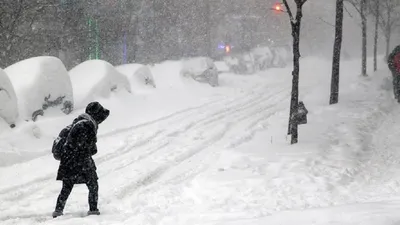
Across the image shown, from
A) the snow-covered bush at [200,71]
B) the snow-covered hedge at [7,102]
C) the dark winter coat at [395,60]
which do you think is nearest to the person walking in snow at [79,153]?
the snow-covered hedge at [7,102]

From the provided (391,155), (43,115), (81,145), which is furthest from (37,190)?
(391,155)

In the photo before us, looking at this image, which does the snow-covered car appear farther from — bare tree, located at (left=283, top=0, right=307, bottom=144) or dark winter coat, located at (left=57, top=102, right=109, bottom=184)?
dark winter coat, located at (left=57, top=102, right=109, bottom=184)

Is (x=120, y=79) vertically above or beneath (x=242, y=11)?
beneath

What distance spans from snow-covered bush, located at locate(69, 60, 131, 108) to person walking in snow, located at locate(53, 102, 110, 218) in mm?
8198

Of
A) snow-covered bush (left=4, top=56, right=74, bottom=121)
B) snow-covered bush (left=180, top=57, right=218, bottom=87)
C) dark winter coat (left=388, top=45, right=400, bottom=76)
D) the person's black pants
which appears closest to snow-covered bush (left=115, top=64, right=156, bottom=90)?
snow-covered bush (left=180, top=57, right=218, bottom=87)

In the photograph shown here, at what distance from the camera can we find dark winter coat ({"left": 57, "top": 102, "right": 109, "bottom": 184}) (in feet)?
17.7

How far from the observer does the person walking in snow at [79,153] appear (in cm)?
539

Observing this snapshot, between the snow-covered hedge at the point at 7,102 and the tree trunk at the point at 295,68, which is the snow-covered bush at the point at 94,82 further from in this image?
the tree trunk at the point at 295,68

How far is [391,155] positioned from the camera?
9312 millimetres

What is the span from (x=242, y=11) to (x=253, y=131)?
41.7m

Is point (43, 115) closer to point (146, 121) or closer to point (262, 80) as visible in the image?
point (146, 121)

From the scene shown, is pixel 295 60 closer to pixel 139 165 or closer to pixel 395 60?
pixel 139 165

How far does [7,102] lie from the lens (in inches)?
391

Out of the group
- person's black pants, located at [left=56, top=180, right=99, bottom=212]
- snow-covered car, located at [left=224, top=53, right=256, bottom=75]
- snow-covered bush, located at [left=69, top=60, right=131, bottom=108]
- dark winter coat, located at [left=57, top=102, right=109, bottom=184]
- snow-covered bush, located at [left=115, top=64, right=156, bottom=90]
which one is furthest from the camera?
snow-covered car, located at [left=224, top=53, right=256, bottom=75]
